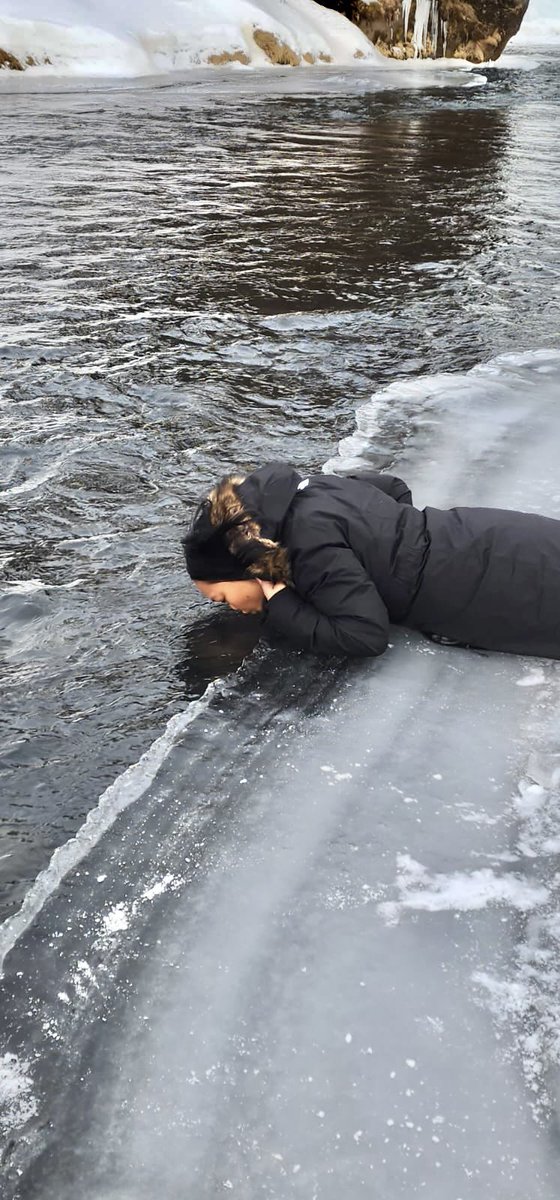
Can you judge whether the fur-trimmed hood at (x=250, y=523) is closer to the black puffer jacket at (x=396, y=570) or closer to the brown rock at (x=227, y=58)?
the black puffer jacket at (x=396, y=570)

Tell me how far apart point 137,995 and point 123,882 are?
0.33 m

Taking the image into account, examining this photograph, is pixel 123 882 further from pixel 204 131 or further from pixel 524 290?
pixel 204 131

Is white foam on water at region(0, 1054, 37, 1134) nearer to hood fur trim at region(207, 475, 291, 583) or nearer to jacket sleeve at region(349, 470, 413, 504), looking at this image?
hood fur trim at region(207, 475, 291, 583)

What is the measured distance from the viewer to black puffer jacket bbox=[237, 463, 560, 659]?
2.97m

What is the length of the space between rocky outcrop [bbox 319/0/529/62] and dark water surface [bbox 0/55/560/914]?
14251 mm

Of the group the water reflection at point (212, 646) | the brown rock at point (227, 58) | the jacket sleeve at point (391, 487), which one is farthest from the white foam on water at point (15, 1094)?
the brown rock at point (227, 58)

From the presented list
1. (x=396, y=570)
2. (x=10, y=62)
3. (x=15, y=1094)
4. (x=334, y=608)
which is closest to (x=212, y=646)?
(x=334, y=608)

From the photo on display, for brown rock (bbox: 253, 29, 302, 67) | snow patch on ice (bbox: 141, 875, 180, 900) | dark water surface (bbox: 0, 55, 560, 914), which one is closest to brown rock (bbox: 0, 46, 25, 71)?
dark water surface (bbox: 0, 55, 560, 914)

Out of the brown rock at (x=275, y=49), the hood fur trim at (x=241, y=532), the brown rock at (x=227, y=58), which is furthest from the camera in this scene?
the brown rock at (x=275, y=49)

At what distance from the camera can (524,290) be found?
7020mm

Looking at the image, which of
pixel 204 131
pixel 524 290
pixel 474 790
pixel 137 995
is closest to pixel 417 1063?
pixel 137 995

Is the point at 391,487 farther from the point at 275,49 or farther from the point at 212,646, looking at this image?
the point at 275,49

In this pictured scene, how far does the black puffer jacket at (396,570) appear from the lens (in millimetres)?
2975

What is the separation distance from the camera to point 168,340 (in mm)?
6070
